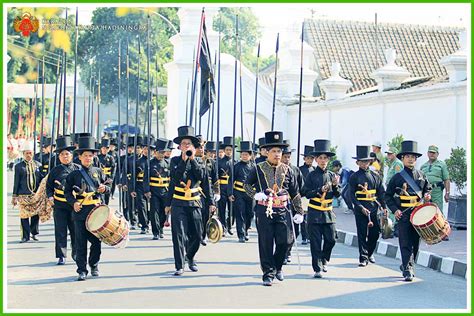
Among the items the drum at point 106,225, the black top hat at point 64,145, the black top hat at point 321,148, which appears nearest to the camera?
the drum at point 106,225

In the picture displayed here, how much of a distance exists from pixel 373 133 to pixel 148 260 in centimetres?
1192

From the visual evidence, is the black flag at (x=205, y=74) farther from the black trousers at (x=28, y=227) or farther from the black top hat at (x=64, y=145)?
the black trousers at (x=28, y=227)

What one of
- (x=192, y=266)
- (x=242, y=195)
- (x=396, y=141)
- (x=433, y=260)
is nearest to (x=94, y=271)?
(x=192, y=266)

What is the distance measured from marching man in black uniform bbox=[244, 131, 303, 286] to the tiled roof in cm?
2596

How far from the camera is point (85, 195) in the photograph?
12.3 m

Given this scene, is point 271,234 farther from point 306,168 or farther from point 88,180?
point 306,168

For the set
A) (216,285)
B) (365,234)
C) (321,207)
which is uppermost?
(321,207)

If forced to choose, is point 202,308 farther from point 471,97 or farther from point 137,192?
point 137,192

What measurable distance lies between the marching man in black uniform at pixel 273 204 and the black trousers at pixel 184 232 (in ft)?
3.09

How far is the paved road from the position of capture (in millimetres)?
10039

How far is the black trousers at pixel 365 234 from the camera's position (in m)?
13.7

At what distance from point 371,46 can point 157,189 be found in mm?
25167

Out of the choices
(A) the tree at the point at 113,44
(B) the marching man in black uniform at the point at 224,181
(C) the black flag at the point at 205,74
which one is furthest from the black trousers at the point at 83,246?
(A) the tree at the point at 113,44

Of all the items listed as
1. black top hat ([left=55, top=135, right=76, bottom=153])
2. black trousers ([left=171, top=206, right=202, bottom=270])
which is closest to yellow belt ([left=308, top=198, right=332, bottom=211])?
black trousers ([left=171, top=206, right=202, bottom=270])
